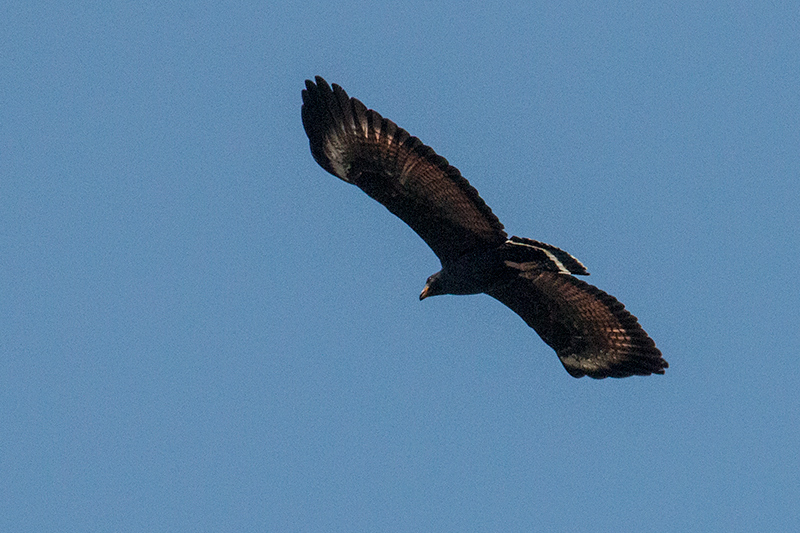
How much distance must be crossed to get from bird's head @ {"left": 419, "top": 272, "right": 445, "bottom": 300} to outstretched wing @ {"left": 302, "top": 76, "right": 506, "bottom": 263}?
96cm

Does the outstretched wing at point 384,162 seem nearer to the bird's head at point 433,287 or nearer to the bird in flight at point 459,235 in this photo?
the bird in flight at point 459,235

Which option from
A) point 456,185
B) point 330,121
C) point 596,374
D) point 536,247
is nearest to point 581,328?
point 596,374

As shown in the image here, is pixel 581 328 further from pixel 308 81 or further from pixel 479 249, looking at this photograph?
pixel 308 81

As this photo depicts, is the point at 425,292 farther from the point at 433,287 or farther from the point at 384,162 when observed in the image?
the point at 384,162

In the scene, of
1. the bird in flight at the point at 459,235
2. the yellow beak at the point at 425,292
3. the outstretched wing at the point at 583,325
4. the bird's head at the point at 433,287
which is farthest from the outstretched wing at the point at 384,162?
the outstretched wing at the point at 583,325

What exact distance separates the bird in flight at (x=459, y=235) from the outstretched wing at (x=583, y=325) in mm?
14

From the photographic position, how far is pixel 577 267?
16141 mm

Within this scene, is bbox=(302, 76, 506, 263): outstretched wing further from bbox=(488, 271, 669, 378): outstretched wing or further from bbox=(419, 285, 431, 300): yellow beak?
bbox=(488, 271, 669, 378): outstretched wing

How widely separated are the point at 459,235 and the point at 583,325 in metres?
2.43

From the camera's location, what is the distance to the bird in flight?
15.6 m

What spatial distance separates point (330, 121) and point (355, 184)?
851mm

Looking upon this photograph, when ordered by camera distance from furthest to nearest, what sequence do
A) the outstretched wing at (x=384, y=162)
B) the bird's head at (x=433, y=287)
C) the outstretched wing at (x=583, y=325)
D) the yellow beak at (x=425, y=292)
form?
the outstretched wing at (x=583, y=325) → the yellow beak at (x=425, y=292) → the bird's head at (x=433, y=287) → the outstretched wing at (x=384, y=162)

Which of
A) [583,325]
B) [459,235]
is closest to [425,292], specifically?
[459,235]

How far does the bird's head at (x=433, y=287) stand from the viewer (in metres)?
16.5
